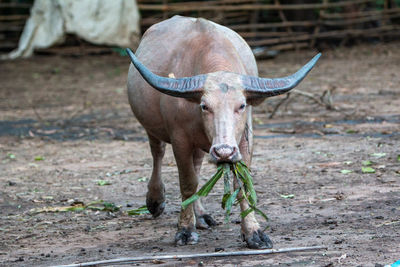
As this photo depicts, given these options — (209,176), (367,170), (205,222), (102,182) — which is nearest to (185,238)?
(205,222)

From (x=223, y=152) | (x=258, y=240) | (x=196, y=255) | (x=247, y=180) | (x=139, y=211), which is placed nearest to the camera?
(x=223, y=152)

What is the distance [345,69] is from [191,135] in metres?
10.5

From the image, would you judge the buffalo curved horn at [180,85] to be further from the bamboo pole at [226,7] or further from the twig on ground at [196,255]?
the bamboo pole at [226,7]

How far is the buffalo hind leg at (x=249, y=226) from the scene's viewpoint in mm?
4918

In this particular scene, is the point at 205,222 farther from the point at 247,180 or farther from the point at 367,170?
the point at 367,170

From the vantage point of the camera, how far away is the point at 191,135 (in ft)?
17.2

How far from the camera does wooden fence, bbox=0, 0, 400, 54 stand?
59.8 feet

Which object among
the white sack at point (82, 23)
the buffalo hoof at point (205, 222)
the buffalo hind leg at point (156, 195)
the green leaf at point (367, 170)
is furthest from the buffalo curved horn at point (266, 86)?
the white sack at point (82, 23)

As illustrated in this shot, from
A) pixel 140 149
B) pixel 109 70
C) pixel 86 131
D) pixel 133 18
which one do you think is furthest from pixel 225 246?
pixel 133 18

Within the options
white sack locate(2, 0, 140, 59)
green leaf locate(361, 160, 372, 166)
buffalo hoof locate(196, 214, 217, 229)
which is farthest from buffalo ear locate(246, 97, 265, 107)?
white sack locate(2, 0, 140, 59)

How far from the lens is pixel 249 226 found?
16.4ft

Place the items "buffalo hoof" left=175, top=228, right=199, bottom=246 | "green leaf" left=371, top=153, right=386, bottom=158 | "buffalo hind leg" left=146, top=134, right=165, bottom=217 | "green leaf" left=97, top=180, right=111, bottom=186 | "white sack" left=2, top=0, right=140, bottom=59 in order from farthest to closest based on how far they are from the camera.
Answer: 1. "white sack" left=2, top=0, right=140, bottom=59
2. "green leaf" left=371, top=153, right=386, bottom=158
3. "green leaf" left=97, top=180, right=111, bottom=186
4. "buffalo hind leg" left=146, top=134, right=165, bottom=217
5. "buffalo hoof" left=175, top=228, right=199, bottom=246

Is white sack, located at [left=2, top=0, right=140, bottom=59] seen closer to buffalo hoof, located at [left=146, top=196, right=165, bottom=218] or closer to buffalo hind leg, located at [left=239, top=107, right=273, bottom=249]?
buffalo hoof, located at [left=146, top=196, right=165, bottom=218]

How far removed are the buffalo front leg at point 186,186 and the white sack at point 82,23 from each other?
41.6 feet
